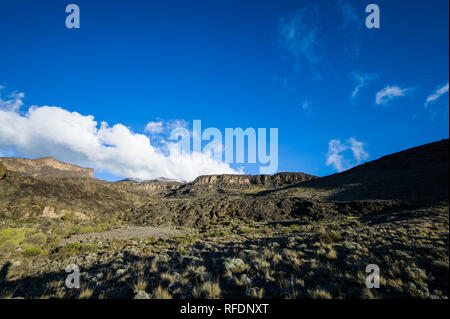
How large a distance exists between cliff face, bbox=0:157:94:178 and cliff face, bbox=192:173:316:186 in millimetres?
99944

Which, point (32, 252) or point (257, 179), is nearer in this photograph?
point (32, 252)

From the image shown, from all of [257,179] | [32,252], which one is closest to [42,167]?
[257,179]

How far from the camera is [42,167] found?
115812 mm

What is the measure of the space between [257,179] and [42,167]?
14850 cm

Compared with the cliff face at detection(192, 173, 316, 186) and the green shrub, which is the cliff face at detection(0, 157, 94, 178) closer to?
the cliff face at detection(192, 173, 316, 186)

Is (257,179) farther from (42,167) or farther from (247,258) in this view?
(42,167)

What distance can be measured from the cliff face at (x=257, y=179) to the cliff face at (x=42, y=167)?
9994cm

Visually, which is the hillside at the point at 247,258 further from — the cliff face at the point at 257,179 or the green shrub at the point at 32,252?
the cliff face at the point at 257,179

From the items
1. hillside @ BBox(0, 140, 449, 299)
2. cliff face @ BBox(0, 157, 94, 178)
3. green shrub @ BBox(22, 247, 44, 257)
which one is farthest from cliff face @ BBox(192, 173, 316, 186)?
cliff face @ BBox(0, 157, 94, 178)

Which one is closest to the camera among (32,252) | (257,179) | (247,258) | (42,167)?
(247,258)

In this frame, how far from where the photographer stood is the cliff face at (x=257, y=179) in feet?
290

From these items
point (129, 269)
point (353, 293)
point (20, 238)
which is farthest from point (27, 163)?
point (353, 293)

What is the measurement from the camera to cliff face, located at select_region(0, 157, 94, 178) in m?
97.9
